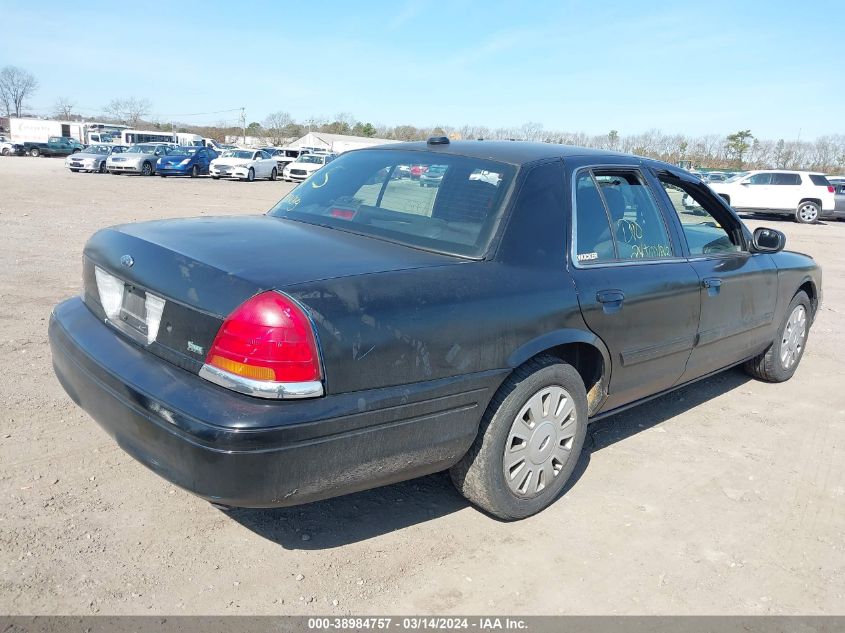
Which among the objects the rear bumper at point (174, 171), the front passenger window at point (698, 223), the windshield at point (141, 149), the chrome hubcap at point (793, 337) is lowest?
the rear bumper at point (174, 171)

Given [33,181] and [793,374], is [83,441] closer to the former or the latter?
[793,374]

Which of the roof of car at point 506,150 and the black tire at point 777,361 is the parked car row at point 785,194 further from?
the roof of car at point 506,150

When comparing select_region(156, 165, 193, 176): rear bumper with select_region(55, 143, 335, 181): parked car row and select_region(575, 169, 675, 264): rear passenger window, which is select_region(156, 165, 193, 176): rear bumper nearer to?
select_region(55, 143, 335, 181): parked car row

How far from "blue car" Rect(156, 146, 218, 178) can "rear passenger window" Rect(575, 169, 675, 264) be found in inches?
1200

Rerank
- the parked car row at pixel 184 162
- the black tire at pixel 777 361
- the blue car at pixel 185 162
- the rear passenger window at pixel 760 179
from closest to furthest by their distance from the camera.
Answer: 1. the black tire at pixel 777 361
2. the rear passenger window at pixel 760 179
3. the parked car row at pixel 184 162
4. the blue car at pixel 185 162

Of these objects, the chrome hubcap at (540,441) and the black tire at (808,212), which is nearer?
the chrome hubcap at (540,441)

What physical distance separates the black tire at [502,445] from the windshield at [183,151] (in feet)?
105

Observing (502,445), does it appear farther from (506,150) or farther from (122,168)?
(122,168)

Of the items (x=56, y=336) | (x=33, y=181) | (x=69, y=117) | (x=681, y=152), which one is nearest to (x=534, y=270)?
(x=56, y=336)

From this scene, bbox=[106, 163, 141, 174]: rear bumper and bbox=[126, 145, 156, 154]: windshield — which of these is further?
bbox=[126, 145, 156, 154]: windshield

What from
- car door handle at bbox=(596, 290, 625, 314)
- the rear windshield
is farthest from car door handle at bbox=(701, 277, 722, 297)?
the rear windshield

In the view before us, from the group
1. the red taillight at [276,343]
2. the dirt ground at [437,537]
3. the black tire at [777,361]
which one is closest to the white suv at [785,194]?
the black tire at [777,361]

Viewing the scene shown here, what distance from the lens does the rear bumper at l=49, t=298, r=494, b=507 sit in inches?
91.2

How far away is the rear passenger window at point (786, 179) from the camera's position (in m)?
23.8
